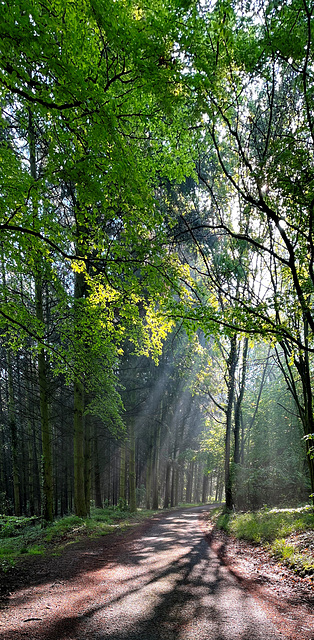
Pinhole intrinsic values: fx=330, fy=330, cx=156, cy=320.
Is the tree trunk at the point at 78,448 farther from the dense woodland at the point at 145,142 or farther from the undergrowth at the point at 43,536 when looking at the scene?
the dense woodland at the point at 145,142

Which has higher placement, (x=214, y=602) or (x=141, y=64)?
(x=141, y=64)

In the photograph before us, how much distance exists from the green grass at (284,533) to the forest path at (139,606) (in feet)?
4.53

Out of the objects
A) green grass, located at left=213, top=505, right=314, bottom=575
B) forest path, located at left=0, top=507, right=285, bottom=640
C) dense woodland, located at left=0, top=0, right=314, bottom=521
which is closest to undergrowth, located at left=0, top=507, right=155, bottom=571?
dense woodland, located at left=0, top=0, right=314, bottom=521

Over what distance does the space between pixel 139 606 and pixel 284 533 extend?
5231 millimetres

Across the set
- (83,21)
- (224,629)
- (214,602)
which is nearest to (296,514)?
(214,602)

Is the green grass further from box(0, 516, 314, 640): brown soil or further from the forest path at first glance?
the forest path

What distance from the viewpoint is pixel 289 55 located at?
5.59 metres

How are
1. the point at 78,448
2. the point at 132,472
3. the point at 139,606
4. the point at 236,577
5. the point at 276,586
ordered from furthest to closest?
the point at 132,472, the point at 78,448, the point at 236,577, the point at 276,586, the point at 139,606

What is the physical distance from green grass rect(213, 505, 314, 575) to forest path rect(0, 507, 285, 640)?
138 centimetres

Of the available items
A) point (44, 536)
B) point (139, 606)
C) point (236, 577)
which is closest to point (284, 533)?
point (236, 577)

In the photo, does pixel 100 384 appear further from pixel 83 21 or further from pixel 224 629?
pixel 83 21

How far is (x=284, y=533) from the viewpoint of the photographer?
→ 7781mm

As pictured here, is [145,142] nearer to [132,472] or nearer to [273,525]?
[273,525]

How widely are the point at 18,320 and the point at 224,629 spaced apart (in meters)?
6.15
